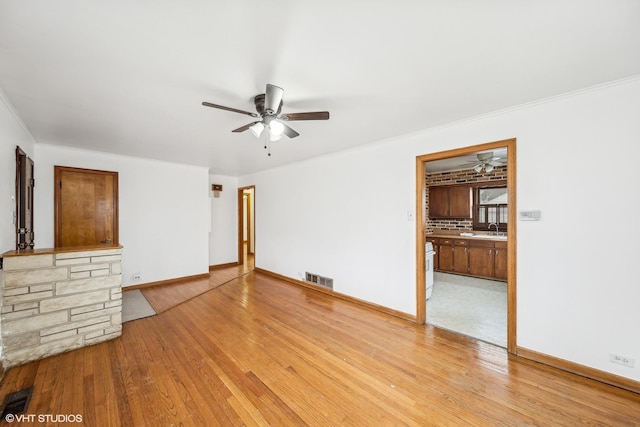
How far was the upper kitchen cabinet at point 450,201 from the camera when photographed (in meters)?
5.92

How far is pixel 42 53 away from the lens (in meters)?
1.62

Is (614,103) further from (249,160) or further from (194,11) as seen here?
(249,160)

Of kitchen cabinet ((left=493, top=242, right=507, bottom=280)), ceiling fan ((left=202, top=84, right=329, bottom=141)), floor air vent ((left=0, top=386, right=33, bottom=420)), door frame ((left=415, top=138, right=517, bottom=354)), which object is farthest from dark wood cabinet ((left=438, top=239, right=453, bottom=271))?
floor air vent ((left=0, top=386, right=33, bottom=420))

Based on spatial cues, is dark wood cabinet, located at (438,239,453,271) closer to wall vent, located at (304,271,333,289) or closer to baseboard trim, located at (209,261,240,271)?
wall vent, located at (304,271,333,289)

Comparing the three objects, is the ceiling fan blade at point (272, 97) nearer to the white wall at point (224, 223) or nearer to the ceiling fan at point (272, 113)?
the ceiling fan at point (272, 113)

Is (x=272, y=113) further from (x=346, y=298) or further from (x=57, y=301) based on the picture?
(x=346, y=298)

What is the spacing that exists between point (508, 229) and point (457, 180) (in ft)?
12.9

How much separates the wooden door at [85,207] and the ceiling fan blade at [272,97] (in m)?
3.84

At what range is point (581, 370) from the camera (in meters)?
2.13

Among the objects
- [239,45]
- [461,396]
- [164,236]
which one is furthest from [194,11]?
[164,236]

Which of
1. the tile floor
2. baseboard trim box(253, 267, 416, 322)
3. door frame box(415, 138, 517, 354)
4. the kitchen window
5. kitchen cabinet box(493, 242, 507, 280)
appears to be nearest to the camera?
door frame box(415, 138, 517, 354)

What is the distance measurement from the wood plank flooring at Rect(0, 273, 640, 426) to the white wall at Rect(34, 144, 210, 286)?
6.59 feet

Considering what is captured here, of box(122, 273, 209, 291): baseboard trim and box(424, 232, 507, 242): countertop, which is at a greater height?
box(424, 232, 507, 242): countertop

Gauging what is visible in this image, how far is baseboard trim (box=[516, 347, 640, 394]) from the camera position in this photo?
1.95 metres
